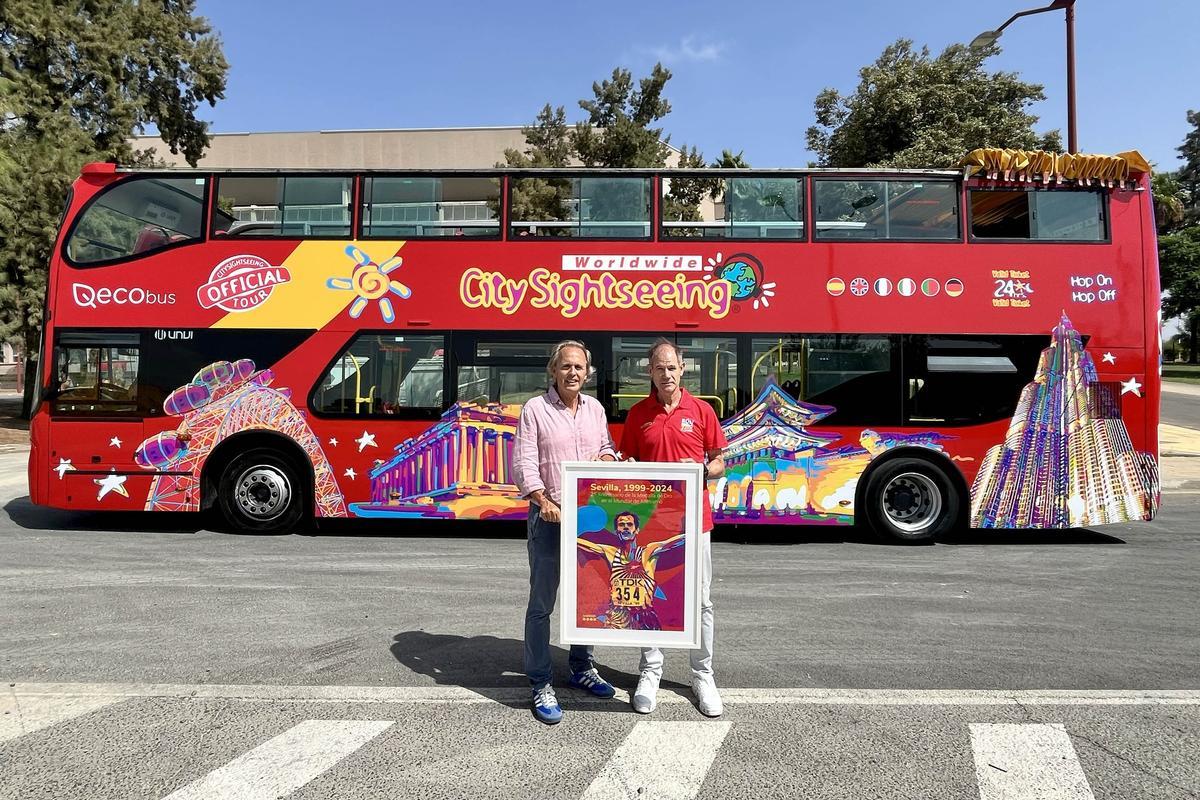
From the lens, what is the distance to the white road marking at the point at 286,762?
2861 mm

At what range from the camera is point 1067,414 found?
304 inches

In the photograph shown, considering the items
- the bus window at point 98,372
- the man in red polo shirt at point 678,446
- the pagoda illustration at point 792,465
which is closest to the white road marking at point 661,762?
the man in red polo shirt at point 678,446

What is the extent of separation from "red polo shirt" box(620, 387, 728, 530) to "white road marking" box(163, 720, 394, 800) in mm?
1739

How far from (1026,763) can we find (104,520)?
966 cm

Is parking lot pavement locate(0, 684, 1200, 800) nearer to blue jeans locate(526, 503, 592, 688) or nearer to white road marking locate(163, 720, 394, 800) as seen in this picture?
white road marking locate(163, 720, 394, 800)

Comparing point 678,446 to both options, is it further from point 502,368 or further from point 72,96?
point 72,96

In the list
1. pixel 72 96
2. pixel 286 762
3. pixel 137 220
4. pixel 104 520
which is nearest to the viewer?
pixel 286 762

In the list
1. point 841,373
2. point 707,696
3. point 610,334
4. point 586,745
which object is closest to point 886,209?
point 841,373

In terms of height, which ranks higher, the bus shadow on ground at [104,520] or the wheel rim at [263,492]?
the wheel rim at [263,492]

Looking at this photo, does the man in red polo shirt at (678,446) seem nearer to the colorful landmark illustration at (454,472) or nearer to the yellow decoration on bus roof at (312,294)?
the colorful landmark illustration at (454,472)

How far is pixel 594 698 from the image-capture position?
379cm

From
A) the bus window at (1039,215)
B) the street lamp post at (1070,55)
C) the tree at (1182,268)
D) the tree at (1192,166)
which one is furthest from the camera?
the tree at (1192,166)

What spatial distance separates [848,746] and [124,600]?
5.10m

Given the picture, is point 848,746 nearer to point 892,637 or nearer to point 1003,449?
point 892,637
